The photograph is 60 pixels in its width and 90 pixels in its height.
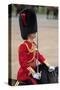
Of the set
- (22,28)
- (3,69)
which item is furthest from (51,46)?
(3,69)

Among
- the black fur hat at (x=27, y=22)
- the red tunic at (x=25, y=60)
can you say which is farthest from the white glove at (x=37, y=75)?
the black fur hat at (x=27, y=22)

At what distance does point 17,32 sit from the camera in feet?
6.09

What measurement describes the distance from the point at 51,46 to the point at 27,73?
24 centimetres

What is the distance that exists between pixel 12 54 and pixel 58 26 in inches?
14.2

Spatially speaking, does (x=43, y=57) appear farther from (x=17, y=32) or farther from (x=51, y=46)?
(x=17, y=32)

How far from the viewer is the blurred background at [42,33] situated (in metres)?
1.84

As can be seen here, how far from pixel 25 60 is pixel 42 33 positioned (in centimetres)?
21

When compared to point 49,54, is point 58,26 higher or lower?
higher

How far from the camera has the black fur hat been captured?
1868mm

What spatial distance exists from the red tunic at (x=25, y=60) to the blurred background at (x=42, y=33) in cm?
3

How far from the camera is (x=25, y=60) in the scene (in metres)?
1.88

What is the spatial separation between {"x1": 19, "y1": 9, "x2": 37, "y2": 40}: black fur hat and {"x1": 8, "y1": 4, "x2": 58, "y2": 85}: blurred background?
2 cm

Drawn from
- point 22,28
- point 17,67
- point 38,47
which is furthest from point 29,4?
point 17,67

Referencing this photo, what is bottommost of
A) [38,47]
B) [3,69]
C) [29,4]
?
[3,69]
